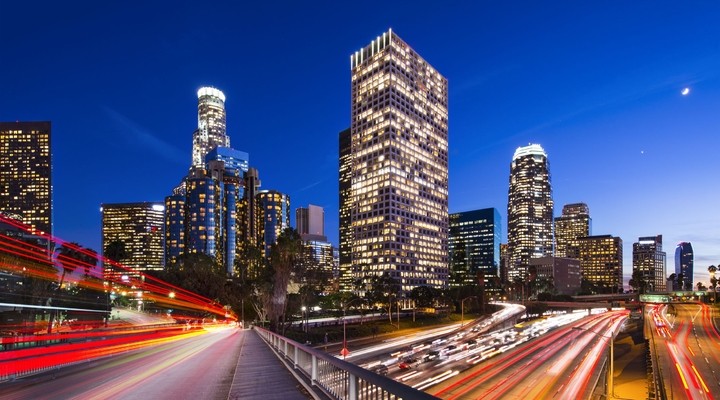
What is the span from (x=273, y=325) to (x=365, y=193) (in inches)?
4700

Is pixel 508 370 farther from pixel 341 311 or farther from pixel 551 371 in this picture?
pixel 341 311

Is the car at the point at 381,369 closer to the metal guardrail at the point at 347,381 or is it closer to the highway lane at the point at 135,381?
the highway lane at the point at 135,381

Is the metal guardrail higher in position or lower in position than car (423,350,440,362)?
higher

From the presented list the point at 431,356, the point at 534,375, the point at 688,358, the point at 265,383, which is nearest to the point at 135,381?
the point at 265,383

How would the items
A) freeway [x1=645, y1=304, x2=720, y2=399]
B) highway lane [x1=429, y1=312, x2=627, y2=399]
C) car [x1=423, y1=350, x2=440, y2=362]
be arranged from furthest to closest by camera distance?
1. car [x1=423, y1=350, x2=440, y2=362]
2. highway lane [x1=429, y1=312, x2=627, y2=399]
3. freeway [x1=645, y1=304, x2=720, y2=399]

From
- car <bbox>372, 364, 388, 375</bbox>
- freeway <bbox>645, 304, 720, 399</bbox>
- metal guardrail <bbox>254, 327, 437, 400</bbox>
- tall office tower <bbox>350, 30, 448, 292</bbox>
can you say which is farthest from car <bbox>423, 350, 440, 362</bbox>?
tall office tower <bbox>350, 30, 448, 292</bbox>

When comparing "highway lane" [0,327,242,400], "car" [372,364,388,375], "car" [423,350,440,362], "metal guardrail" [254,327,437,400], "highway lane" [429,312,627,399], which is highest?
"metal guardrail" [254,327,437,400]

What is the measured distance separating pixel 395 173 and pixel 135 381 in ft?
537

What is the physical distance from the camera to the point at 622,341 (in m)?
94.5

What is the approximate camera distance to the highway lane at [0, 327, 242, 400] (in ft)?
40.2

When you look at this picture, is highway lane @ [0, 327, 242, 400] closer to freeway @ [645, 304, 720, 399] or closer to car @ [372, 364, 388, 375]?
car @ [372, 364, 388, 375]

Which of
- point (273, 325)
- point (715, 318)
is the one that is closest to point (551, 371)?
point (273, 325)

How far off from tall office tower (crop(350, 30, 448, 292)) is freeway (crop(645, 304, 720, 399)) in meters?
92.4

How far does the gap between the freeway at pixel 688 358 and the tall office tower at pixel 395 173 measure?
92.4 m
